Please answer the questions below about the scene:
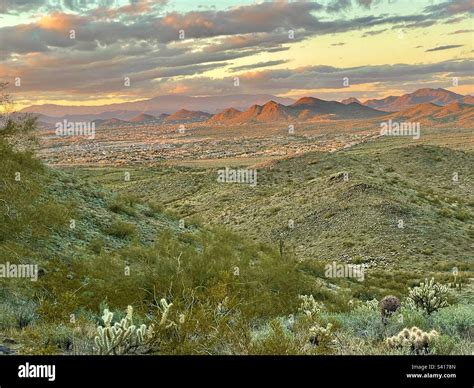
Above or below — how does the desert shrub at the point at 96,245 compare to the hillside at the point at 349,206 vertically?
above

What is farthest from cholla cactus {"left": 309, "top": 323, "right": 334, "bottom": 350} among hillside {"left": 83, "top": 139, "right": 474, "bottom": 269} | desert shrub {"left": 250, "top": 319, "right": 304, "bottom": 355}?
hillside {"left": 83, "top": 139, "right": 474, "bottom": 269}

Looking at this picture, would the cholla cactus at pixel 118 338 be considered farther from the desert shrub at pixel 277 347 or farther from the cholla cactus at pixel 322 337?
the cholla cactus at pixel 322 337

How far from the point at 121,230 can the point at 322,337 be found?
1226 cm

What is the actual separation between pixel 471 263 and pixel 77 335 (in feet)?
85.9

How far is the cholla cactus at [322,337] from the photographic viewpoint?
7.14 m

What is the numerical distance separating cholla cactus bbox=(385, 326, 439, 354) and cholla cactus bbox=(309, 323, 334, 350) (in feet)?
2.58

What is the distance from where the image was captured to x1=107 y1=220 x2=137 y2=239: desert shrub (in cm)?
1823

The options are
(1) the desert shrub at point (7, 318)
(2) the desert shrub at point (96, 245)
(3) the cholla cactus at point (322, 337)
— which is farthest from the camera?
(2) the desert shrub at point (96, 245)

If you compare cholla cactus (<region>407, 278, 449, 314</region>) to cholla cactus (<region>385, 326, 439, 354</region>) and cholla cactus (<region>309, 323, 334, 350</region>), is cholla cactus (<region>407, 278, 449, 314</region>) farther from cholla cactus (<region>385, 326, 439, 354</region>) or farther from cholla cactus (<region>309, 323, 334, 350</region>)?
cholla cactus (<region>385, 326, 439, 354</region>)

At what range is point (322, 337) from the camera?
740 cm

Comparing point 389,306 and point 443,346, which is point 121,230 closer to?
point 389,306

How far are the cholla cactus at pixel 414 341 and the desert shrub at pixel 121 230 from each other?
42.3 ft

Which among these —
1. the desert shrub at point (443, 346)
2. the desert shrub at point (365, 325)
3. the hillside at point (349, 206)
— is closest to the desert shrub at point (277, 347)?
the desert shrub at point (443, 346)

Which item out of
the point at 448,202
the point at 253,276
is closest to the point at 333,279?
the point at 253,276
